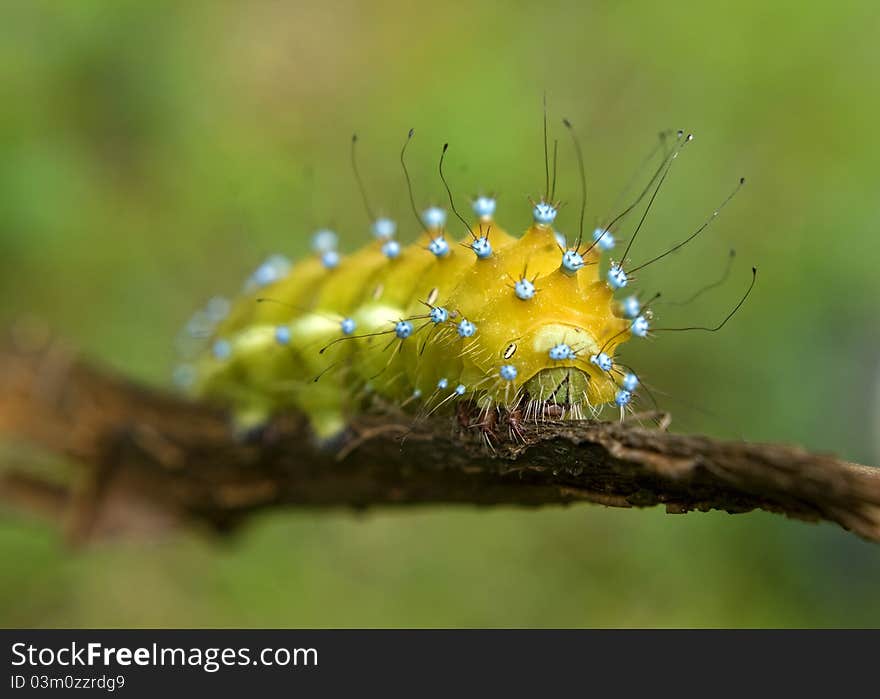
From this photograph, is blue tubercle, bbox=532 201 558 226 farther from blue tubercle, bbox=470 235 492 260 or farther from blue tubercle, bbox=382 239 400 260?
blue tubercle, bbox=382 239 400 260

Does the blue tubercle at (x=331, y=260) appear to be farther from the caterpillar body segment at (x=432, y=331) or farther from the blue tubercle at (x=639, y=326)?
the blue tubercle at (x=639, y=326)

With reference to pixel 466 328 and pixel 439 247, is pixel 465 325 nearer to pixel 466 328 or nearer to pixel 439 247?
pixel 466 328

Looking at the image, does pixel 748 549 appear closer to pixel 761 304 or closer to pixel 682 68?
pixel 761 304

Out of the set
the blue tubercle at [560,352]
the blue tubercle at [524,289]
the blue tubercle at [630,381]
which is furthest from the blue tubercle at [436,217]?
the blue tubercle at [630,381]

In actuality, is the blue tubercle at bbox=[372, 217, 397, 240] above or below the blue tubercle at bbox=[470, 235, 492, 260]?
above

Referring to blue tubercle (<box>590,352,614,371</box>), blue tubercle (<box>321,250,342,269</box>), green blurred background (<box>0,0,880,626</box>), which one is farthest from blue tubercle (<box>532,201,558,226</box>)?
green blurred background (<box>0,0,880,626</box>)

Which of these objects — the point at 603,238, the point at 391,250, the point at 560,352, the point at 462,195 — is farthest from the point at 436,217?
the point at 462,195

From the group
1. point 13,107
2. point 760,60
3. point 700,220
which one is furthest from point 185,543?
point 760,60
